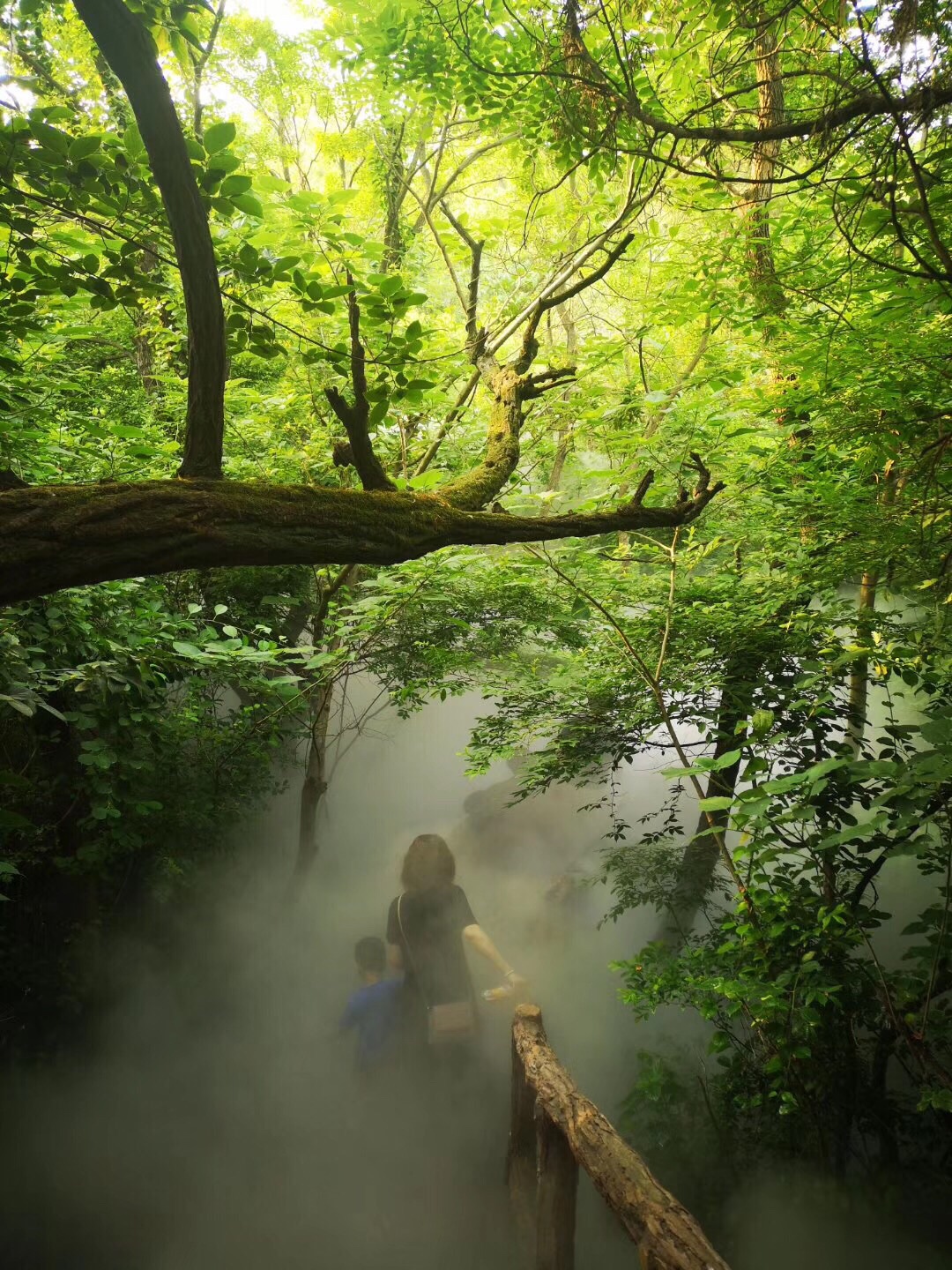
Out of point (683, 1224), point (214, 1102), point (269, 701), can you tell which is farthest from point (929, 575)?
point (214, 1102)

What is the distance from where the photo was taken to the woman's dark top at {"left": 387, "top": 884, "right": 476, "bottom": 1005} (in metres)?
3.91

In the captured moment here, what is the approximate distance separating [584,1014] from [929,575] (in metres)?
3.05

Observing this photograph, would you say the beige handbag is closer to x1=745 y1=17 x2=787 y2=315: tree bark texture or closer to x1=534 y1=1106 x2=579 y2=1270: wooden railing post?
x1=534 y1=1106 x2=579 y2=1270: wooden railing post

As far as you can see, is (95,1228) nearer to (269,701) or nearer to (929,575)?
(269,701)

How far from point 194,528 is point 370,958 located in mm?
3661

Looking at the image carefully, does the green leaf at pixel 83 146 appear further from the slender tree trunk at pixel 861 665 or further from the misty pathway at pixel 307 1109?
the misty pathway at pixel 307 1109

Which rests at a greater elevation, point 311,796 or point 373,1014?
point 311,796

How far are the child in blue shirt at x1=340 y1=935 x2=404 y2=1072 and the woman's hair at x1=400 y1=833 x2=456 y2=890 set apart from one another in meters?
0.53

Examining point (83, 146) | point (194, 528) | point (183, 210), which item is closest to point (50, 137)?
point (83, 146)

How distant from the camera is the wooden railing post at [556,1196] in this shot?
8.36 feet

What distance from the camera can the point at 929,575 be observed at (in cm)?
229

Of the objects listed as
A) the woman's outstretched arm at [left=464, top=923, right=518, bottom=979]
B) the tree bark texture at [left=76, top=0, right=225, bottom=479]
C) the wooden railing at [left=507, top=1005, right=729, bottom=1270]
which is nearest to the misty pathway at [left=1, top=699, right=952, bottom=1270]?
the woman's outstretched arm at [left=464, top=923, right=518, bottom=979]

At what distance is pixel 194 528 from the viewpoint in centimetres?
110

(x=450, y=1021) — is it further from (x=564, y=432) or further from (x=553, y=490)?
(x=564, y=432)
